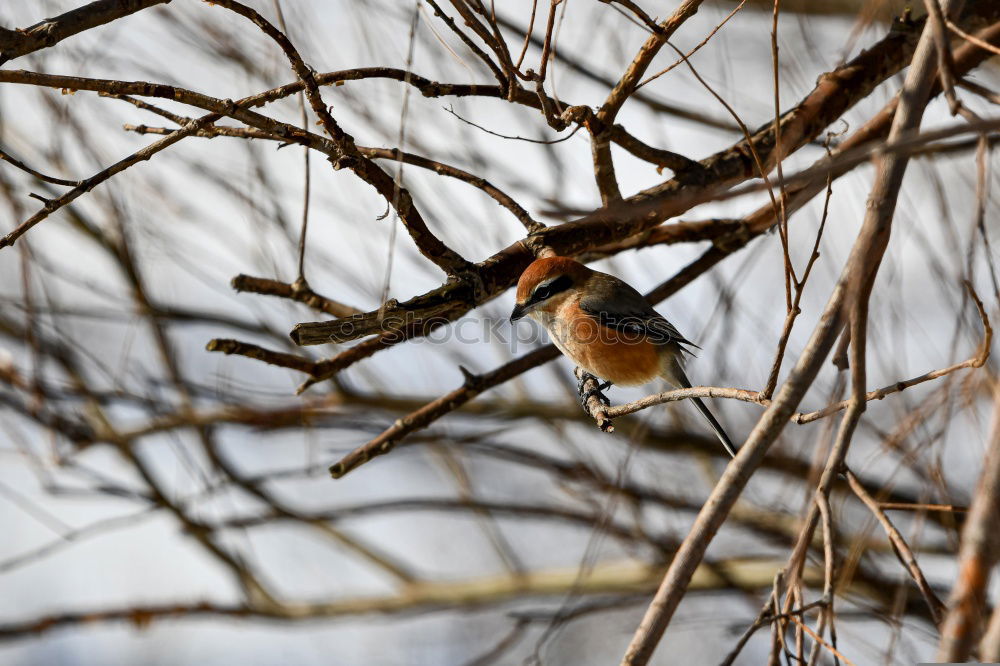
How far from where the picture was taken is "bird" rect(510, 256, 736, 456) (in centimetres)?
387

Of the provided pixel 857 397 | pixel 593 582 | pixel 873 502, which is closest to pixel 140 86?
pixel 857 397

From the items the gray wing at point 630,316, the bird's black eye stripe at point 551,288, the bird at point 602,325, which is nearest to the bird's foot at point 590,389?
the bird at point 602,325

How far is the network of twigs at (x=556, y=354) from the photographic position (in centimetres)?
172

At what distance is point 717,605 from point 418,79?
499 cm

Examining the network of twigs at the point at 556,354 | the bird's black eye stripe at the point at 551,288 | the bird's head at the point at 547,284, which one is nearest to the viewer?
the network of twigs at the point at 556,354

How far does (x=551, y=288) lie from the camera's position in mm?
3801

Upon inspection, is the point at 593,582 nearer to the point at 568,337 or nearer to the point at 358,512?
the point at 358,512

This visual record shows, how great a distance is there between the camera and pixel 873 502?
1.92 meters

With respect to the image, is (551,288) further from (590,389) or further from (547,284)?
(590,389)

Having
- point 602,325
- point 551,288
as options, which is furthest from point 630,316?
point 551,288

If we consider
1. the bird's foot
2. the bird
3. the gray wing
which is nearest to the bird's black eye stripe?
the bird

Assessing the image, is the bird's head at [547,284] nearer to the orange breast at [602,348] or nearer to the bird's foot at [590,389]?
the orange breast at [602,348]

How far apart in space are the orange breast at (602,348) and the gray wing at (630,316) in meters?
0.04

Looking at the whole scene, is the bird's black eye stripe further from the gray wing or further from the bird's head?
the gray wing
